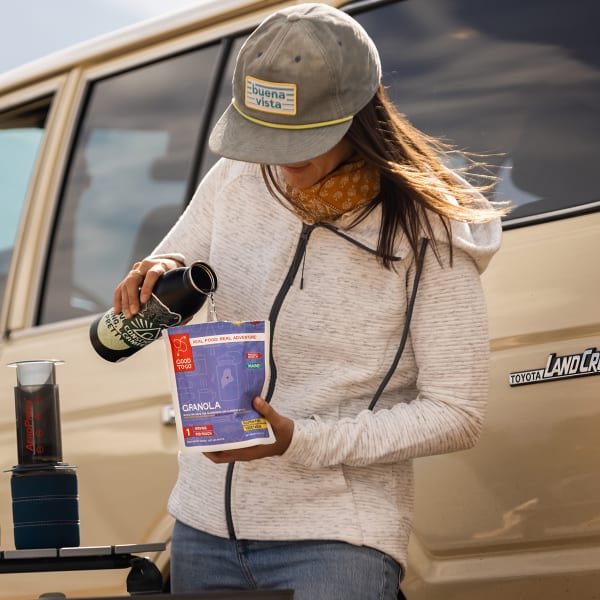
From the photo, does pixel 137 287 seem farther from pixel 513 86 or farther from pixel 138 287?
pixel 513 86

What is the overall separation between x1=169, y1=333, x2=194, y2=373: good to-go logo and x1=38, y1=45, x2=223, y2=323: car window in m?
1.60

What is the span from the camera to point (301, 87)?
1986 mm

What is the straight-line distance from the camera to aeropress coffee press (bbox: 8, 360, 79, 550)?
7.36 ft

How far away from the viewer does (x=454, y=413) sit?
6.72 ft

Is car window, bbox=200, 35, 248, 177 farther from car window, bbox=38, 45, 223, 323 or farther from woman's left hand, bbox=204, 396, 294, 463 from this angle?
woman's left hand, bbox=204, 396, 294, 463

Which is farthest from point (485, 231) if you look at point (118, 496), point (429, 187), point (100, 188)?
point (100, 188)

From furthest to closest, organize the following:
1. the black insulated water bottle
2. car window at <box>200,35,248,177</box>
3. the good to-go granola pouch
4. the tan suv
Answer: car window at <box>200,35,248,177</box>, the tan suv, the black insulated water bottle, the good to-go granola pouch

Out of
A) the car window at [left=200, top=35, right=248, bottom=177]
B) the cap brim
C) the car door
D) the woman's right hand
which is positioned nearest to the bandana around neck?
the cap brim

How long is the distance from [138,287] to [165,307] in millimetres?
74

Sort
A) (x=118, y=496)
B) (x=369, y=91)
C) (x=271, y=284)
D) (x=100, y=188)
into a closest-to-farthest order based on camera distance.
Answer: (x=369, y=91) → (x=271, y=284) → (x=118, y=496) → (x=100, y=188)

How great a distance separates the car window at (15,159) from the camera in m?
3.96

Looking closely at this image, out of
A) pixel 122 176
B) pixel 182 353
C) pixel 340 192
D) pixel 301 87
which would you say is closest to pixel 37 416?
pixel 182 353

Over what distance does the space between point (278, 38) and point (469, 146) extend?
1040 millimetres

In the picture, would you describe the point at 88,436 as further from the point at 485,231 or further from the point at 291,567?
the point at 485,231
